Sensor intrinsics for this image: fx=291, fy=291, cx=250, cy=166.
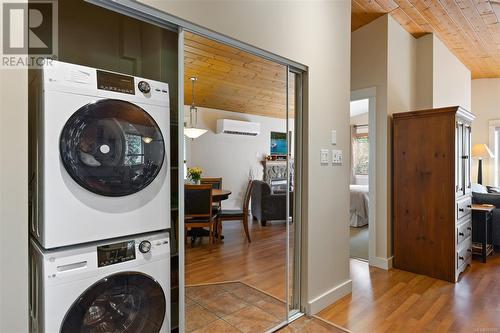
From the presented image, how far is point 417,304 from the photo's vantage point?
2.49 m

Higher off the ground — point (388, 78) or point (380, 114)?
point (388, 78)

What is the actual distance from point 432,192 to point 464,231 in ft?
2.08

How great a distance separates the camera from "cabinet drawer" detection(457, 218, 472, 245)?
309cm

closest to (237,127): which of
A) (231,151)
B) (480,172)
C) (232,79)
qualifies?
(231,151)

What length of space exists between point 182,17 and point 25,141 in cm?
99

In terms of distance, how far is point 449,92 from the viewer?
14.8 feet

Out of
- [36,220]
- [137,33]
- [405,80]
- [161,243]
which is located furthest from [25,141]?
[405,80]

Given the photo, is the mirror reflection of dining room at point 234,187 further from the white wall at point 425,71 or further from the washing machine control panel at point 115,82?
the white wall at point 425,71

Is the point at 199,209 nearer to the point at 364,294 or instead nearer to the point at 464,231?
the point at 364,294

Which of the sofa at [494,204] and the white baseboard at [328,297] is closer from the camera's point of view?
the white baseboard at [328,297]

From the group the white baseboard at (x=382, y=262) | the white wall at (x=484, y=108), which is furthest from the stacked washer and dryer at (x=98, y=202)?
the white wall at (x=484, y=108)

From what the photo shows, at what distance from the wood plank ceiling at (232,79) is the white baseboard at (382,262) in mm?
2231

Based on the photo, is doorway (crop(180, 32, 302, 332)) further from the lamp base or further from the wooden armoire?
the lamp base

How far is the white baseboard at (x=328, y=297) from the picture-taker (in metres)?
2.32
